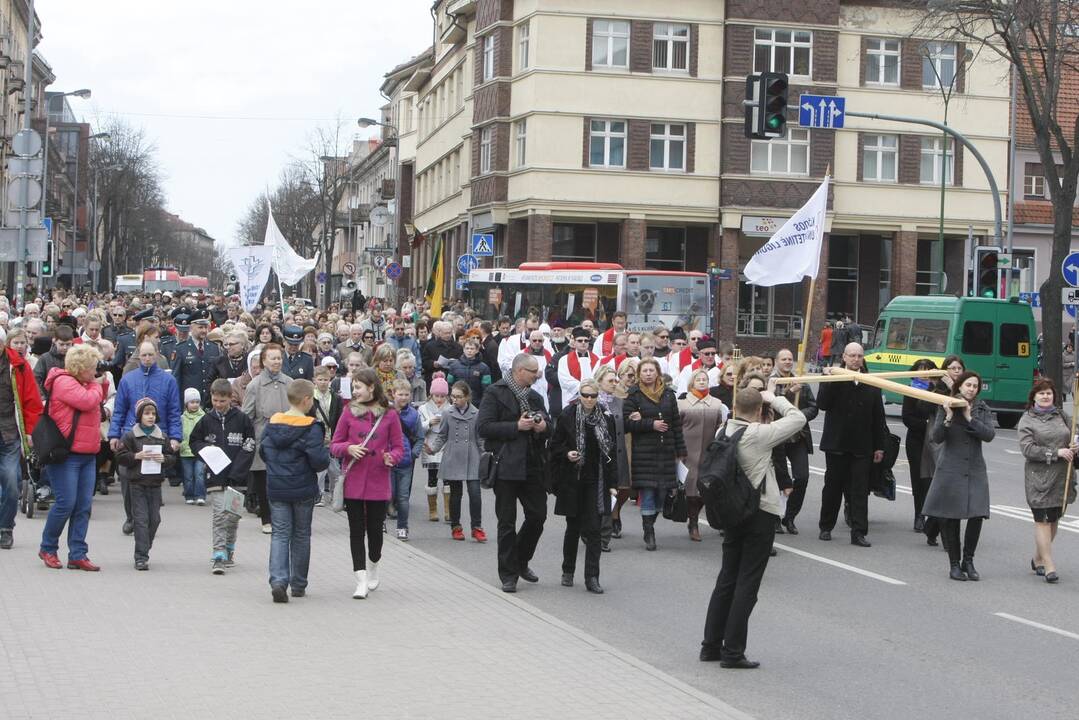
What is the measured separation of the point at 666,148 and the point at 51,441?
136 feet

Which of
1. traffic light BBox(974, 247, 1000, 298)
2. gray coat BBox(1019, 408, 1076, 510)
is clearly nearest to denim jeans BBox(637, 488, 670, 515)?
gray coat BBox(1019, 408, 1076, 510)

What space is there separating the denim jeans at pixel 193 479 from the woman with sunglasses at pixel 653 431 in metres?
5.02

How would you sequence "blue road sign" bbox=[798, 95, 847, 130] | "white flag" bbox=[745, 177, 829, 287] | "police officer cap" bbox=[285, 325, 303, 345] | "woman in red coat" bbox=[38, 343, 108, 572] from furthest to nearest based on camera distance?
"blue road sign" bbox=[798, 95, 847, 130] → "police officer cap" bbox=[285, 325, 303, 345] → "white flag" bbox=[745, 177, 829, 287] → "woman in red coat" bbox=[38, 343, 108, 572]

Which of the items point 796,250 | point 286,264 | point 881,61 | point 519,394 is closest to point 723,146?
point 881,61

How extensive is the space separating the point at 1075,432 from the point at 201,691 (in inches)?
325

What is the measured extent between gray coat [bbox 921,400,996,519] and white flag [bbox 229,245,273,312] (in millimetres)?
20903

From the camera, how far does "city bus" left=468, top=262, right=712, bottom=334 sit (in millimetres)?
40156

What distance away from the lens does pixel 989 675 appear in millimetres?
9188

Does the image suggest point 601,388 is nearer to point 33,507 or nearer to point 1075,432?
point 1075,432

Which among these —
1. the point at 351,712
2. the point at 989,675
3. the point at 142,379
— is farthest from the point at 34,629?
the point at 989,675

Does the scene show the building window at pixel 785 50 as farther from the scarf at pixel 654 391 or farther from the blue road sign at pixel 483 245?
the scarf at pixel 654 391

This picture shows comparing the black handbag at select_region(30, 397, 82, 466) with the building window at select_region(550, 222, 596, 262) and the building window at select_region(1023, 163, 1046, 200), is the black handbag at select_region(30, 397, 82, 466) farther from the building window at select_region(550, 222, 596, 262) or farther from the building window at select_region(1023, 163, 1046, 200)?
the building window at select_region(1023, 163, 1046, 200)

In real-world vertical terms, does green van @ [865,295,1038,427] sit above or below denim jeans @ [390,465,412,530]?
above

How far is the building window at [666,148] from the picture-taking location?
51812mm
